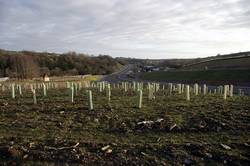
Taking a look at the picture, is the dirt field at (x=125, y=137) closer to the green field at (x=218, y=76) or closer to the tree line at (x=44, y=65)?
the green field at (x=218, y=76)

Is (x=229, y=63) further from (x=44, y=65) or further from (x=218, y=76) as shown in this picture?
(x=44, y=65)

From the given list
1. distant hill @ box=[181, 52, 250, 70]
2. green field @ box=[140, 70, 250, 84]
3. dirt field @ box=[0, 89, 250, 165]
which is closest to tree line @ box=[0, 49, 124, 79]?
green field @ box=[140, 70, 250, 84]

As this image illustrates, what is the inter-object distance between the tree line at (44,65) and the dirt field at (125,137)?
9213cm

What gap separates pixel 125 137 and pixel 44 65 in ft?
449

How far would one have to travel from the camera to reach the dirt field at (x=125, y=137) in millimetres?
10461

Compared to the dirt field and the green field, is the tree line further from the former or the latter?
the dirt field

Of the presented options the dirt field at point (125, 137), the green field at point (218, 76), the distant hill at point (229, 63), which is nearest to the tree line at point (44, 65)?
the green field at point (218, 76)

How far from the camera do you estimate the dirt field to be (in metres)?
10.5

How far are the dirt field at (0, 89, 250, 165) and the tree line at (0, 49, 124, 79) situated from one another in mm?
92126

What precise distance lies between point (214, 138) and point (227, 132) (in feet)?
4.06

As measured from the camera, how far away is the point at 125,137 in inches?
517

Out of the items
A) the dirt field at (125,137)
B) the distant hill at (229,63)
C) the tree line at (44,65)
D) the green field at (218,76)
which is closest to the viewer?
the dirt field at (125,137)

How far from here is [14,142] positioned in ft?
39.8

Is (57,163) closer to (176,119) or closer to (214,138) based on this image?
(214,138)
